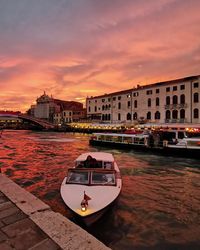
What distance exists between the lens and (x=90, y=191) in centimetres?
720

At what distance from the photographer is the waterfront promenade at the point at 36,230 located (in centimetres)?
343

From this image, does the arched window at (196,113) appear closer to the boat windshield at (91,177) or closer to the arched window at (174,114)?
the arched window at (174,114)

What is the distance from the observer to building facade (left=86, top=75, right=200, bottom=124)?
42.8 m

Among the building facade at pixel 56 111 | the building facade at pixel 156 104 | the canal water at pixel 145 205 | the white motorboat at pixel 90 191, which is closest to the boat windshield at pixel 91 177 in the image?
the white motorboat at pixel 90 191

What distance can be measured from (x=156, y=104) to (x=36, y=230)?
158 feet

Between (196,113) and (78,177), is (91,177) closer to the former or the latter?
(78,177)

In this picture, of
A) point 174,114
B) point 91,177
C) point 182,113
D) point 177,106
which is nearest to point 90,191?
point 91,177

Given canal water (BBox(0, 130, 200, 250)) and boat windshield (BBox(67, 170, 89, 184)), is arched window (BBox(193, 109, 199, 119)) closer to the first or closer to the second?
canal water (BBox(0, 130, 200, 250))

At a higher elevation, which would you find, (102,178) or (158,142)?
(158,142)

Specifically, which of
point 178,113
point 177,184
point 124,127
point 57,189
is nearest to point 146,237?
point 57,189

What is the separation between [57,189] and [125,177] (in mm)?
4526

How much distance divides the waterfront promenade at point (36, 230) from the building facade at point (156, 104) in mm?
42643

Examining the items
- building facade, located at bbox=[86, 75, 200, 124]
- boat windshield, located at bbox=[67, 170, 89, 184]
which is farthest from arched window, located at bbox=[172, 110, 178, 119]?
boat windshield, located at bbox=[67, 170, 89, 184]

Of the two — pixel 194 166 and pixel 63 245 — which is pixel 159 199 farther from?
pixel 194 166
